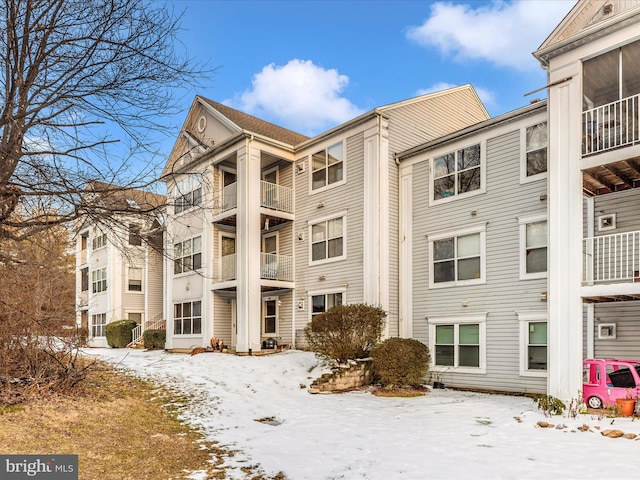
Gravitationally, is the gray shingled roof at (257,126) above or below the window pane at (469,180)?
above

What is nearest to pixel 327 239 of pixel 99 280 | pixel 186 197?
pixel 186 197

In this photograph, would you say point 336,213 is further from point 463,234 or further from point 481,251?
point 481,251

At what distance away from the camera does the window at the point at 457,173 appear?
1503cm

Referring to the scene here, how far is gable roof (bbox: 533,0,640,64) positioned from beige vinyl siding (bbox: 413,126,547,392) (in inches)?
126

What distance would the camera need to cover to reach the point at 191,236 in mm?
22375

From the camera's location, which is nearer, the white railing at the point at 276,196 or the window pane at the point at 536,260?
the window pane at the point at 536,260

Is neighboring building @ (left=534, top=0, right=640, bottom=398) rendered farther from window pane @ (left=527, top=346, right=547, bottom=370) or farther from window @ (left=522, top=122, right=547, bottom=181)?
window @ (left=522, top=122, right=547, bottom=181)

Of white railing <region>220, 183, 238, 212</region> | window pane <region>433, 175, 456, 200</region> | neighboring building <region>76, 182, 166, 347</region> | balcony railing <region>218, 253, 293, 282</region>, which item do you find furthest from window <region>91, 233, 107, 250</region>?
window pane <region>433, 175, 456, 200</region>

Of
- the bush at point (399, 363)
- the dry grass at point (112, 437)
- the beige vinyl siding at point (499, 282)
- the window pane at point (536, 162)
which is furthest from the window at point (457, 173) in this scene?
the dry grass at point (112, 437)

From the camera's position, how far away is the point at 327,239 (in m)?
18.3

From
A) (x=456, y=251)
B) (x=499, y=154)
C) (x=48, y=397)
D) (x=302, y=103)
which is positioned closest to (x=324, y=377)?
(x=456, y=251)

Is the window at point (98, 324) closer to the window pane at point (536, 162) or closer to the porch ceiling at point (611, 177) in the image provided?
the window pane at point (536, 162)

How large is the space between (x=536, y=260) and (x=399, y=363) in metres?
4.51

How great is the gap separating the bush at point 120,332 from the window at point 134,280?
341 centimetres
